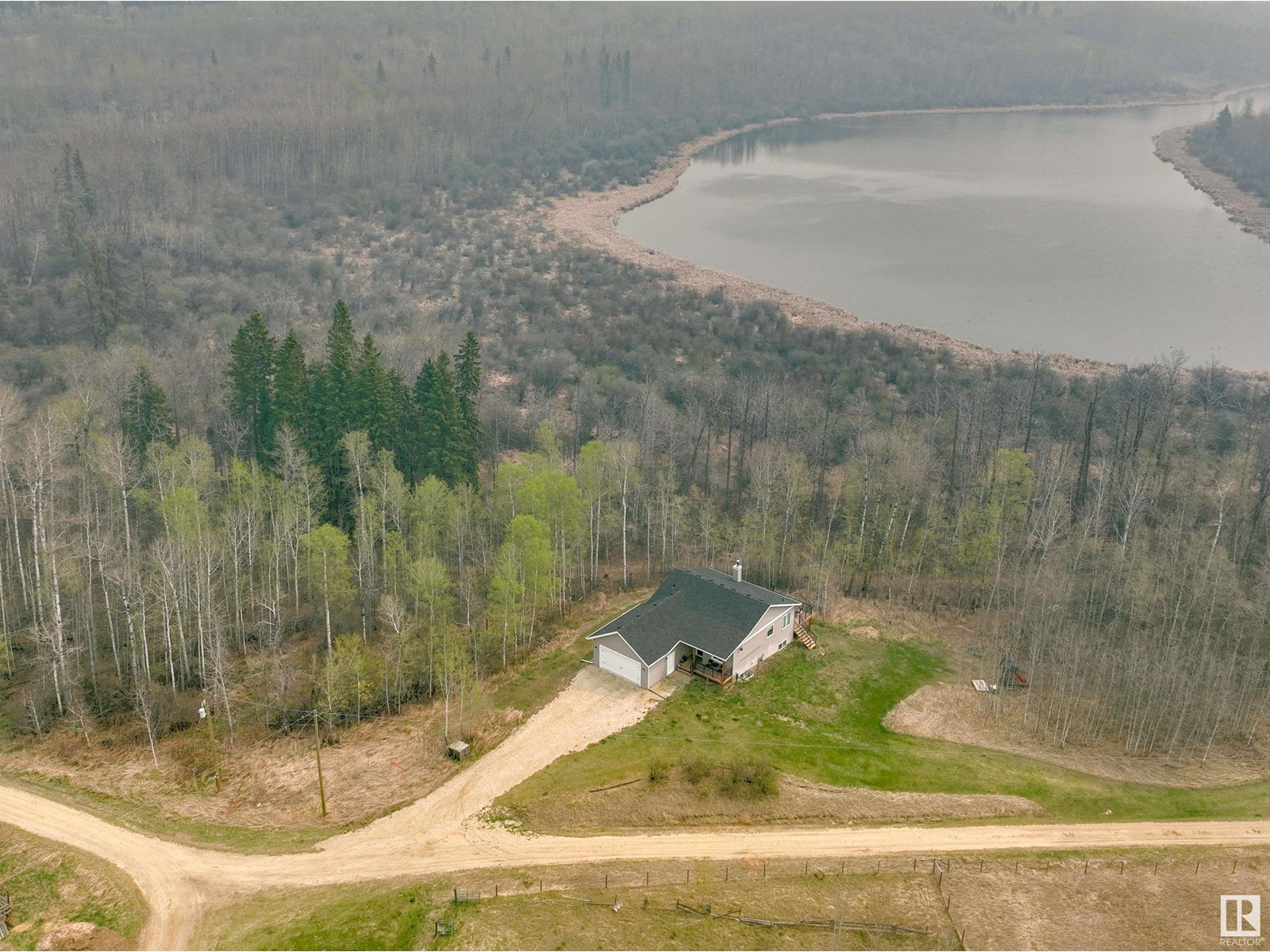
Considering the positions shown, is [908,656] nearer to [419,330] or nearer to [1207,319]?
[419,330]

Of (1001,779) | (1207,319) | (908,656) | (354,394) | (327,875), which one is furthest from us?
(1207,319)

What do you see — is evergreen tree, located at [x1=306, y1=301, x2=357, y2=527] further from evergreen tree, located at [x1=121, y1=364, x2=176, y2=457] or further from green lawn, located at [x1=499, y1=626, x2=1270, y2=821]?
green lawn, located at [x1=499, y1=626, x2=1270, y2=821]

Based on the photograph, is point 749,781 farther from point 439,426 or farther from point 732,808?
point 439,426

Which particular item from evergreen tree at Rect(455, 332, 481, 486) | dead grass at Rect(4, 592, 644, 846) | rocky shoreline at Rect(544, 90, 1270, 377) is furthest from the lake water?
dead grass at Rect(4, 592, 644, 846)

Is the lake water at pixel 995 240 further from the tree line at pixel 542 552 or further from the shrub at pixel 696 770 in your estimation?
the shrub at pixel 696 770

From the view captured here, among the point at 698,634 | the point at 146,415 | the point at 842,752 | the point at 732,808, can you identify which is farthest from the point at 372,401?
the point at 842,752

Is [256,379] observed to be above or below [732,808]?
above

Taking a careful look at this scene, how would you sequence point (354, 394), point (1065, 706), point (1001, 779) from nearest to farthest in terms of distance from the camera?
point (1001, 779), point (1065, 706), point (354, 394)

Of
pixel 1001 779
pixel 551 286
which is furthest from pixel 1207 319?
pixel 1001 779
